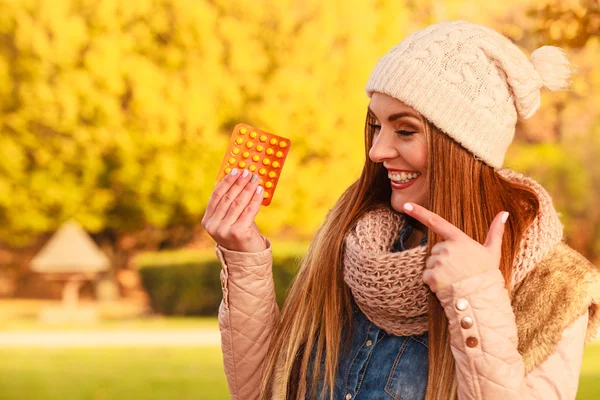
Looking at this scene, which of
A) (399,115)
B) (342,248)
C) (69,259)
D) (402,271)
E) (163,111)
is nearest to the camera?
(402,271)

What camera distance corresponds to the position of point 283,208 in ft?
59.7

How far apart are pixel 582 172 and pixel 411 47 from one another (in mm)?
21117

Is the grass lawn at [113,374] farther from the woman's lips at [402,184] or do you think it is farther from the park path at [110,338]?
the woman's lips at [402,184]

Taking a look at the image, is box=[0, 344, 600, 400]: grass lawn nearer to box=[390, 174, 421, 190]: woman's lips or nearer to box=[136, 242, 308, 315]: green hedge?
box=[136, 242, 308, 315]: green hedge

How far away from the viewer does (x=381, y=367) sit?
6.91 feet

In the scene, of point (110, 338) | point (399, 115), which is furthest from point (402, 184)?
point (110, 338)

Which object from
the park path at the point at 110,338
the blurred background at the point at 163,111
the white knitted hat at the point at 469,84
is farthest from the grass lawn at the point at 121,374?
the white knitted hat at the point at 469,84

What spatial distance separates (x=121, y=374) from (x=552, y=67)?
801 centimetres

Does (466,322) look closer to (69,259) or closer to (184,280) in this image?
(184,280)

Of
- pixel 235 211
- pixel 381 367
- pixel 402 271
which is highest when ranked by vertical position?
pixel 235 211

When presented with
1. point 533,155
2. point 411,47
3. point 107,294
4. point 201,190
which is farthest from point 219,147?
point 411,47

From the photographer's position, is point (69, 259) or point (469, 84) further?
point (69, 259)

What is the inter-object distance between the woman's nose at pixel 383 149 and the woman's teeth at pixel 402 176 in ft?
0.16

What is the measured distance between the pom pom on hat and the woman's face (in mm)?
355
